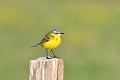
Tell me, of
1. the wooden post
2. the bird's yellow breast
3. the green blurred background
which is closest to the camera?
the wooden post

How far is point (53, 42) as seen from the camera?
18.6 ft

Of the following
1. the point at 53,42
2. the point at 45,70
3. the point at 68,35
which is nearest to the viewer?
the point at 45,70

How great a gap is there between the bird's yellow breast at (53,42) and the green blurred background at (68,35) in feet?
13.8

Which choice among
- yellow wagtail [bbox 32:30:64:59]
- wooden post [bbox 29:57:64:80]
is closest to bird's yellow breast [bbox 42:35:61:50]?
yellow wagtail [bbox 32:30:64:59]

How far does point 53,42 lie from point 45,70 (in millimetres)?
1096

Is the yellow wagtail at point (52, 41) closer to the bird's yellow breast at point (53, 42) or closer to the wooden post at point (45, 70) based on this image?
the bird's yellow breast at point (53, 42)

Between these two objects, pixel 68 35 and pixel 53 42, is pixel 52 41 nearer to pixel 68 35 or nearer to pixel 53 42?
pixel 53 42

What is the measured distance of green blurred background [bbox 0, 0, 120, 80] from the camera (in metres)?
11.2

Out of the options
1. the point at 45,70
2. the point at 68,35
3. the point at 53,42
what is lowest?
the point at 45,70

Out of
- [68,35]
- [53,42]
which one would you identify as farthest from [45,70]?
[68,35]

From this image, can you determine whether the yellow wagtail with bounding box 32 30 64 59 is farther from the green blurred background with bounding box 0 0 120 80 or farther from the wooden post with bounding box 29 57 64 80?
the green blurred background with bounding box 0 0 120 80

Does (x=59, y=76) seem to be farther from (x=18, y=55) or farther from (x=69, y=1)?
(x=69, y=1)

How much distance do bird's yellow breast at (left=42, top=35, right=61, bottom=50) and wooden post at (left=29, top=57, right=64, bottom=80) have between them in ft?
3.03

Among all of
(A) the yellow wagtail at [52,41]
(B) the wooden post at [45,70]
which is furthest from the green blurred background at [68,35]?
(B) the wooden post at [45,70]
